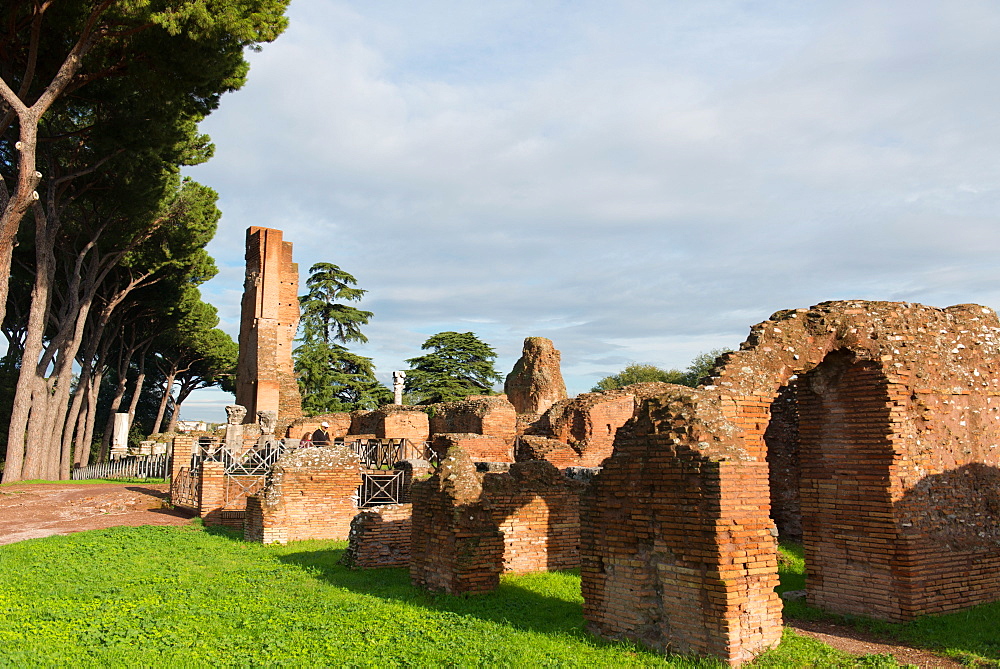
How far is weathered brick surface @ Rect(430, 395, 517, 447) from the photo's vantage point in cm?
1922

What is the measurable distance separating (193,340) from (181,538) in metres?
24.3

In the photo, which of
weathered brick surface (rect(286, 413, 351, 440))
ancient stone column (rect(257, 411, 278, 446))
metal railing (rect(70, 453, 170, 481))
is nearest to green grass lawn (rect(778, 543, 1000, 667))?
weathered brick surface (rect(286, 413, 351, 440))

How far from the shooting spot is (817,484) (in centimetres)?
740

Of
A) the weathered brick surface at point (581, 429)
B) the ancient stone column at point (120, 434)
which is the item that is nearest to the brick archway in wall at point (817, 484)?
the weathered brick surface at point (581, 429)

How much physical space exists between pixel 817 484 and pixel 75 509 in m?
15.7

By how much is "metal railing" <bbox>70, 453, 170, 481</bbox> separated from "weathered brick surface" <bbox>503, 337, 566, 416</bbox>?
13587 millimetres

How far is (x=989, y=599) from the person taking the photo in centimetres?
710

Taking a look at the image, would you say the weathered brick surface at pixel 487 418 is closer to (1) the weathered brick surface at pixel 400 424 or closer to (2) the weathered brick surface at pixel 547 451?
(1) the weathered brick surface at pixel 400 424

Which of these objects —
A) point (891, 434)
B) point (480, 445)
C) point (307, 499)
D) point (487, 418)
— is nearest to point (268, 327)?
point (487, 418)

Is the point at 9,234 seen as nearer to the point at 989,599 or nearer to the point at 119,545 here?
the point at 119,545

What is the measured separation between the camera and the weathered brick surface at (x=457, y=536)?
7484 millimetres

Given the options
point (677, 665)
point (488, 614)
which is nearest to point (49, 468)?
point (488, 614)

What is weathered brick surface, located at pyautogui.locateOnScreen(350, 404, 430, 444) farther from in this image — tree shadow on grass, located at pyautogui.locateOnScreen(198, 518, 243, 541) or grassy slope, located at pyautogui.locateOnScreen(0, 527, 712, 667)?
grassy slope, located at pyautogui.locateOnScreen(0, 527, 712, 667)

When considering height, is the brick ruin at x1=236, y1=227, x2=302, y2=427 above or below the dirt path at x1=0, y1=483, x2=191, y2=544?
above
